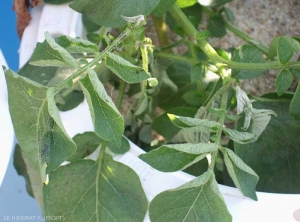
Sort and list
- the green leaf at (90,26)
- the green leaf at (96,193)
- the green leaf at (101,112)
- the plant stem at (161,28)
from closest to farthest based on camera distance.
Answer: the green leaf at (101,112) < the green leaf at (96,193) < the green leaf at (90,26) < the plant stem at (161,28)

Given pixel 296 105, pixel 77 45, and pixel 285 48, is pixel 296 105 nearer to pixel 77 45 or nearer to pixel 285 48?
pixel 285 48

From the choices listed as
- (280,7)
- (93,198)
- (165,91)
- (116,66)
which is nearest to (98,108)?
(116,66)

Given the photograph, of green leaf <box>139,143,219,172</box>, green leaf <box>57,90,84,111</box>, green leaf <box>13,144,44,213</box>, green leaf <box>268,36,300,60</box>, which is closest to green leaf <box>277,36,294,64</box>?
green leaf <box>268,36,300,60</box>

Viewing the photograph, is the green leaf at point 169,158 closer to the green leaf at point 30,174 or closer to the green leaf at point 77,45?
the green leaf at point 77,45

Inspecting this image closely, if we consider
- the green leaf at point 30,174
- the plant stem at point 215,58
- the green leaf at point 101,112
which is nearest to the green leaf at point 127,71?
the green leaf at point 101,112

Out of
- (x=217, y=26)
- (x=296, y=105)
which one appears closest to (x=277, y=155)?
(x=296, y=105)

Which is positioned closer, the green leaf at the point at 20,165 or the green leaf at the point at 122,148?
the green leaf at the point at 122,148

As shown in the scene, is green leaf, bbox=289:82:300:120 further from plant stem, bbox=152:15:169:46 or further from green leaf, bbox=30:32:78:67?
plant stem, bbox=152:15:169:46
